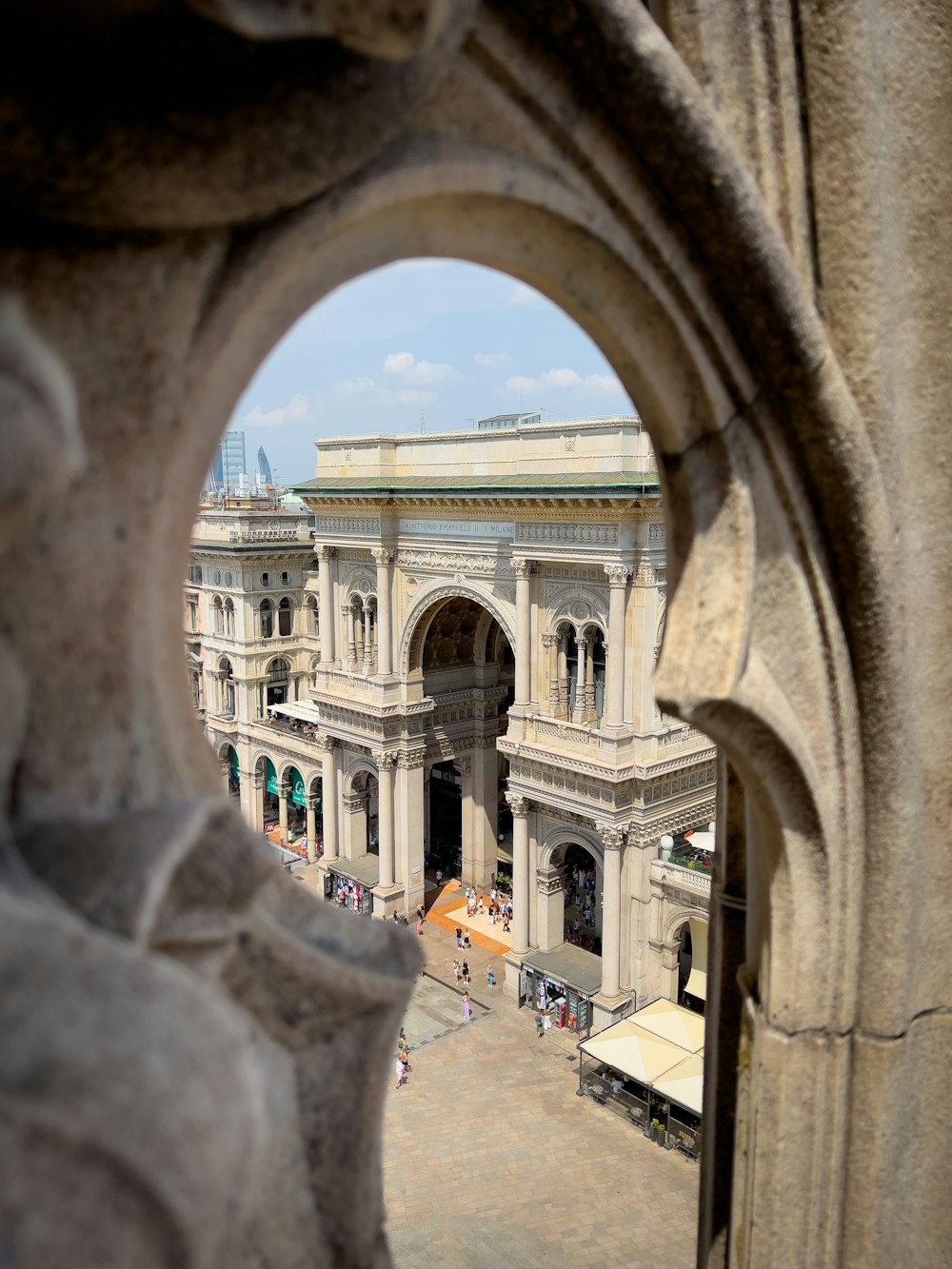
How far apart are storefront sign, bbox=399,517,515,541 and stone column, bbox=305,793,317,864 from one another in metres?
12.0

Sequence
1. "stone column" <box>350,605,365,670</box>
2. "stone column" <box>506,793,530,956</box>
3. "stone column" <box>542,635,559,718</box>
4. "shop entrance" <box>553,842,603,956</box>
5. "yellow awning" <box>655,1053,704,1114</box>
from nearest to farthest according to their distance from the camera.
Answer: "yellow awning" <box>655,1053,704,1114</box> < "stone column" <box>542,635,559,718</box> < "stone column" <box>506,793,530,956</box> < "shop entrance" <box>553,842,603,956</box> < "stone column" <box>350,605,365,670</box>

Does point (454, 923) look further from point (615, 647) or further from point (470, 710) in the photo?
point (615, 647)

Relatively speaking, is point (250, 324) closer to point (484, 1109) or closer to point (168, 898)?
point (168, 898)

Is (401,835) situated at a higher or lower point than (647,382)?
lower

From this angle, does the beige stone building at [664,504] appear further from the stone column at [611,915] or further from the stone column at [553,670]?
the stone column at [553,670]

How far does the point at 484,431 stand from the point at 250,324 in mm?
22923

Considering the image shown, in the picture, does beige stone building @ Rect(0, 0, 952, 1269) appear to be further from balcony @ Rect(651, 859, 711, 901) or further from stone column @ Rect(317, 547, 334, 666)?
stone column @ Rect(317, 547, 334, 666)

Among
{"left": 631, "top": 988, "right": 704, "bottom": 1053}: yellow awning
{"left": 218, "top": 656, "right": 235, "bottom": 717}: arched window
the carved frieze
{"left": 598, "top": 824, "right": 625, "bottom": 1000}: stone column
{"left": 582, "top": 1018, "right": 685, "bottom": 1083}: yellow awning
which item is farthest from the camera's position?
{"left": 218, "top": 656, "right": 235, "bottom": 717}: arched window

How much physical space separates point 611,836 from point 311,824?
50.7 feet

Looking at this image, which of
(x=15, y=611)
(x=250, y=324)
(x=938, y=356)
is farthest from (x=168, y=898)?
(x=938, y=356)

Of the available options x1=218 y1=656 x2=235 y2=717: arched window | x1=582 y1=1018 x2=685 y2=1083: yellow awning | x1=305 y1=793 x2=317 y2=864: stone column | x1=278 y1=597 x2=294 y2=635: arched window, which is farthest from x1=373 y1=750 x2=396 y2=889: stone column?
x1=218 y1=656 x2=235 y2=717: arched window

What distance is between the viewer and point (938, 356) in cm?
266

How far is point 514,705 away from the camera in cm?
2302

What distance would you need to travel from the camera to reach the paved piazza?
593 inches
